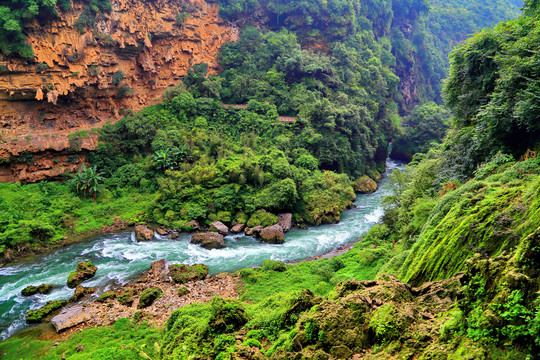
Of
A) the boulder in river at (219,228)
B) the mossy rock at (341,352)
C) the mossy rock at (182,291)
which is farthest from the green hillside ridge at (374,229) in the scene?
the mossy rock at (182,291)

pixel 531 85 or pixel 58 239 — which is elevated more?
pixel 531 85

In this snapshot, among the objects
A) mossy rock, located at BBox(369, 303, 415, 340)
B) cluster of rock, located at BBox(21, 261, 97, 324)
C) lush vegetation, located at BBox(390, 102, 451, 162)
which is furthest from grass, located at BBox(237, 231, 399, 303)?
lush vegetation, located at BBox(390, 102, 451, 162)

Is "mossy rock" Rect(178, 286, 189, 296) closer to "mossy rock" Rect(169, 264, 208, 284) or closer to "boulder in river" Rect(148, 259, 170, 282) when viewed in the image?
"mossy rock" Rect(169, 264, 208, 284)

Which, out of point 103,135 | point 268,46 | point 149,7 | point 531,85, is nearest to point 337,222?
point 531,85

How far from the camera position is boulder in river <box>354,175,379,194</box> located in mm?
29750

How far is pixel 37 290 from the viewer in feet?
44.0

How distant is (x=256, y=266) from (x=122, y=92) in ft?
71.6

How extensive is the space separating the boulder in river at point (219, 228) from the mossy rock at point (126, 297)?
24.3 feet

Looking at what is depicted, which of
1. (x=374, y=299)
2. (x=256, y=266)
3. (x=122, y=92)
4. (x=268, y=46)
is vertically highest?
(x=268, y=46)

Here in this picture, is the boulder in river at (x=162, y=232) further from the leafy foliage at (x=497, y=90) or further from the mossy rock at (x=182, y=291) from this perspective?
the leafy foliage at (x=497, y=90)

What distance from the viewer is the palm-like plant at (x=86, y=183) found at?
22.0 m

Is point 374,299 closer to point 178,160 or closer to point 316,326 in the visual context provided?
point 316,326

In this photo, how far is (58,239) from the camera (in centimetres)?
1820

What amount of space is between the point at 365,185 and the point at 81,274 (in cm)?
2564
